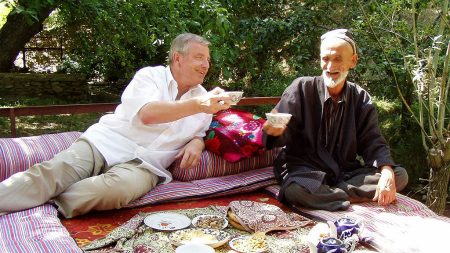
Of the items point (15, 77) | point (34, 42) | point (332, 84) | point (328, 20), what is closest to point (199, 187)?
point (332, 84)

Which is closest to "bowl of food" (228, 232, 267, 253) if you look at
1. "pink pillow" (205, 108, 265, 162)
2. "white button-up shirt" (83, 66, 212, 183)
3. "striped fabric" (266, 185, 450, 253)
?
"striped fabric" (266, 185, 450, 253)

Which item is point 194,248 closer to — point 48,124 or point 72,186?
point 72,186

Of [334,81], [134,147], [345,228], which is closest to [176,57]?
[134,147]

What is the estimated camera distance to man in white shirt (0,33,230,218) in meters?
2.54

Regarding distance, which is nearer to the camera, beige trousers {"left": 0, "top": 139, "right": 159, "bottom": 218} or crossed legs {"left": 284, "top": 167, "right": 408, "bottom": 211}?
beige trousers {"left": 0, "top": 139, "right": 159, "bottom": 218}

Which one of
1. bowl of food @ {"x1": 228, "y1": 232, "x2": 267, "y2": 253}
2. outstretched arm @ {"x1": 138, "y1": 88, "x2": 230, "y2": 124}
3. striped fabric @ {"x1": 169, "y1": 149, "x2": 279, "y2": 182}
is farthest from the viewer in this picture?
striped fabric @ {"x1": 169, "y1": 149, "x2": 279, "y2": 182}

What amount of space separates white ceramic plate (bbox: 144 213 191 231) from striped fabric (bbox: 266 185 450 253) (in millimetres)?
761

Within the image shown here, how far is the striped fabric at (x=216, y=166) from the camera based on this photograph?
3168mm

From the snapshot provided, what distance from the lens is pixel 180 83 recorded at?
10.0ft

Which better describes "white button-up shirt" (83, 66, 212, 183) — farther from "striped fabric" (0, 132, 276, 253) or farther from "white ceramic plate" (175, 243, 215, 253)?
"white ceramic plate" (175, 243, 215, 253)

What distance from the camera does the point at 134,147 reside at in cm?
292

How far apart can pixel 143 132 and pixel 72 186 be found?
1.90ft

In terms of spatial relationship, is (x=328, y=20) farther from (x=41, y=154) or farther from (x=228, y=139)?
(x=41, y=154)

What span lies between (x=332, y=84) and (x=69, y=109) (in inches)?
80.7
